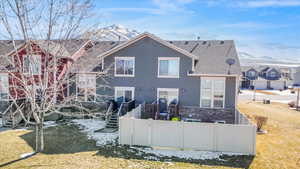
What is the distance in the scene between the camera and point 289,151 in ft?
33.1

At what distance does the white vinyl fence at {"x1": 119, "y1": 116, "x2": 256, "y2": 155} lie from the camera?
964 centimetres

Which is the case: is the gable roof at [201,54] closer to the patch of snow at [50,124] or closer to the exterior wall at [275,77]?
the patch of snow at [50,124]

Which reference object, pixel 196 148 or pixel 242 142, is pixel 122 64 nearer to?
pixel 196 148

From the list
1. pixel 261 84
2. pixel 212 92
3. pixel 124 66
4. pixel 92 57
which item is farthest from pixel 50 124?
pixel 261 84

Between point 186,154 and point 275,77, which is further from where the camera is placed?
point 275,77

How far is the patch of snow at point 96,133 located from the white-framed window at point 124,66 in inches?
152

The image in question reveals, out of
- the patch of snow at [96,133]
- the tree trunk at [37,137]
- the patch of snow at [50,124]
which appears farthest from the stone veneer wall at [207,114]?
the tree trunk at [37,137]

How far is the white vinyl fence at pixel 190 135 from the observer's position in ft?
31.6

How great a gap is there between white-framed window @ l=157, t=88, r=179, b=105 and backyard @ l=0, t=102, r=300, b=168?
5149 mm

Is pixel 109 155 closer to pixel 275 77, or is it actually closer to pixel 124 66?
pixel 124 66

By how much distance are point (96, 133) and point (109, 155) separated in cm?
350

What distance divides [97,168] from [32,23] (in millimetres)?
6261

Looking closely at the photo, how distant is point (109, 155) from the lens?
9180 millimetres

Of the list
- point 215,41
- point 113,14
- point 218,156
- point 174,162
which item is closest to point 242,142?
point 218,156
